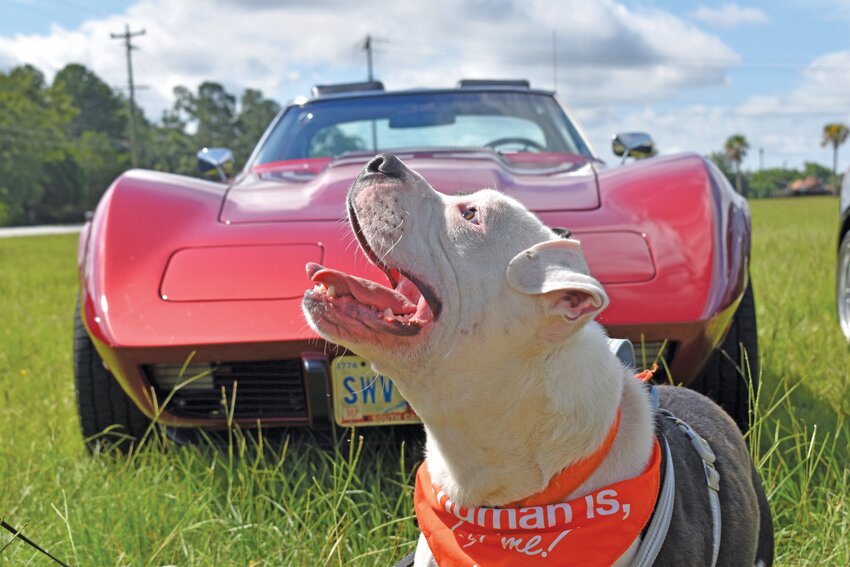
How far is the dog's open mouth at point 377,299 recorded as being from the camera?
5.29 feet

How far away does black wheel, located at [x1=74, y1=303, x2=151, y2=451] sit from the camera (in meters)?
2.71

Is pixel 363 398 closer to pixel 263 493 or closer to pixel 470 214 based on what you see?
pixel 263 493

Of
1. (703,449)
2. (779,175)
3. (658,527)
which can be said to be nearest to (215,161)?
(703,449)

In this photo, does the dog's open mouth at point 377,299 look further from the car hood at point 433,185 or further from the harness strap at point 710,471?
the car hood at point 433,185

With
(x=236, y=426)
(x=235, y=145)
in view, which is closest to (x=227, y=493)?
(x=236, y=426)

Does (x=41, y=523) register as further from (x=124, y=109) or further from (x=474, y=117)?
(x=124, y=109)

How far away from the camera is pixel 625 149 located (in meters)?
3.89

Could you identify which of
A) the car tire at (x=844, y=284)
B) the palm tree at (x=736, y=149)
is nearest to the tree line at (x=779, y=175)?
the palm tree at (x=736, y=149)

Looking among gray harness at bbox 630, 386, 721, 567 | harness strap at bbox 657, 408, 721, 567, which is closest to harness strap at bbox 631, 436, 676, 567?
gray harness at bbox 630, 386, 721, 567

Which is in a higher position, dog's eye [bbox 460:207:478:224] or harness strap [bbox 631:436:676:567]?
dog's eye [bbox 460:207:478:224]

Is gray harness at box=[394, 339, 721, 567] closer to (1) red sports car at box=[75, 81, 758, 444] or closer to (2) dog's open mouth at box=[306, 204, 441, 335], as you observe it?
(2) dog's open mouth at box=[306, 204, 441, 335]

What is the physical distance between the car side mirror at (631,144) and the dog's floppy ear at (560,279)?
248 centimetres

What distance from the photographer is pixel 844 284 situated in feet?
14.9

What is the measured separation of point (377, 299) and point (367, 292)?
3 centimetres
